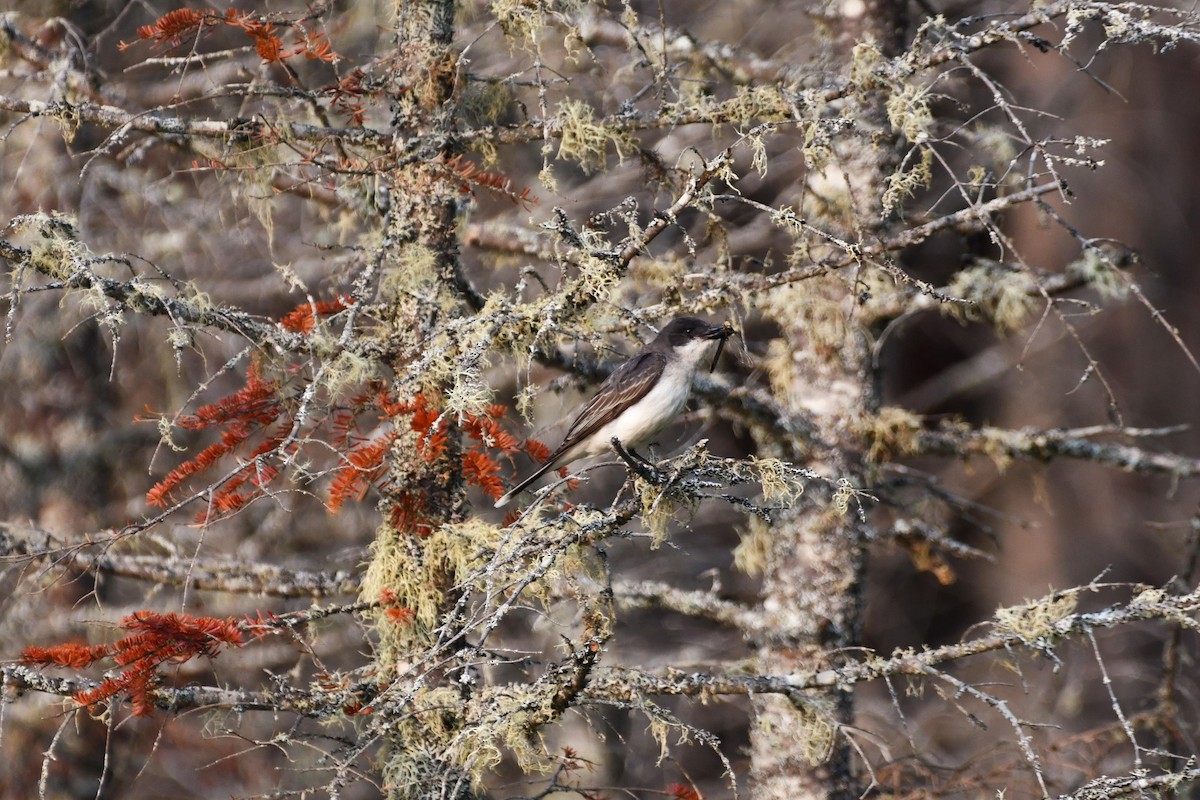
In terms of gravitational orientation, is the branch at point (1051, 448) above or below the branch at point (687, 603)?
above

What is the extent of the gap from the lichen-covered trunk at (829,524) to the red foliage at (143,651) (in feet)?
9.02

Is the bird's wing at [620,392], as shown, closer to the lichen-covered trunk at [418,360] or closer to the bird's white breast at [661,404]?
the bird's white breast at [661,404]

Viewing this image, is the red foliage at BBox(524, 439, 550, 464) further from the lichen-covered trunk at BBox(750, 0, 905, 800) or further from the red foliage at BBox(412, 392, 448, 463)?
the lichen-covered trunk at BBox(750, 0, 905, 800)

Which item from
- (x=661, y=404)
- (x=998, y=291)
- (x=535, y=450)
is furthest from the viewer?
(x=998, y=291)

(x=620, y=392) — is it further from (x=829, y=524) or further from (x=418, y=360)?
(x=829, y=524)

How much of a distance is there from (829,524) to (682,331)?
4.10ft

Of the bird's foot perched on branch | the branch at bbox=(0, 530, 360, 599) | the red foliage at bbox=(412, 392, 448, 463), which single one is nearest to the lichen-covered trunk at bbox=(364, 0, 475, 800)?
the red foliage at bbox=(412, 392, 448, 463)

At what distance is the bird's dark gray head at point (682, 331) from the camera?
16.2 ft

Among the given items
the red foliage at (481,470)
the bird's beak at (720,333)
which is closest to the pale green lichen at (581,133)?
the bird's beak at (720,333)

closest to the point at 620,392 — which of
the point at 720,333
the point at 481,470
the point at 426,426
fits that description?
the point at 720,333

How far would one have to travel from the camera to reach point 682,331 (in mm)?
4992

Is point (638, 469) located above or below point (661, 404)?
above

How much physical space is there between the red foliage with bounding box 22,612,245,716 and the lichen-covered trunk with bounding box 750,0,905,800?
2.75 m

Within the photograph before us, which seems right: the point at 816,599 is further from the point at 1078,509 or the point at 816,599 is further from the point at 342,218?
the point at 1078,509
